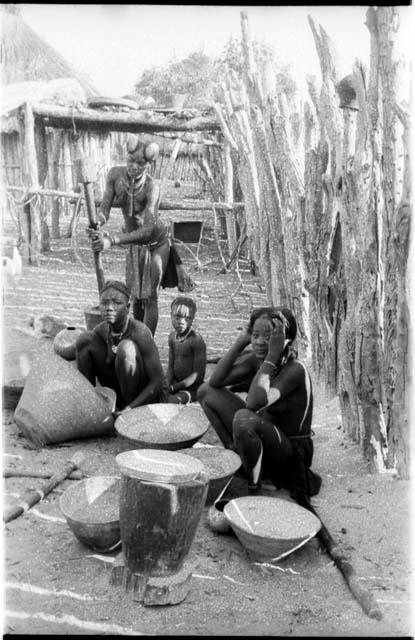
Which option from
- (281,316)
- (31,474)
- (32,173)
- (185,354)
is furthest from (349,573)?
(32,173)

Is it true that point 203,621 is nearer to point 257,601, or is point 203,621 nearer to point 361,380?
point 257,601

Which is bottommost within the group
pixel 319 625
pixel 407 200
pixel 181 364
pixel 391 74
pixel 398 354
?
pixel 319 625

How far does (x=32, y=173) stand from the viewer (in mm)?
10453

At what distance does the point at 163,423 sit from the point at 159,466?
48.4 inches

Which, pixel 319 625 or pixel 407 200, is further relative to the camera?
pixel 407 200

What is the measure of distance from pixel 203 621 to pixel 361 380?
5.78ft

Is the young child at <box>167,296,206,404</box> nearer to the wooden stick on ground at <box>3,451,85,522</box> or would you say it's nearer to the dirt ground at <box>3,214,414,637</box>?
the dirt ground at <box>3,214,414,637</box>

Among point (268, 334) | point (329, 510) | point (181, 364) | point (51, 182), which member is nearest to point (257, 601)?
point (329, 510)

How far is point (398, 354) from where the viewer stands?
138 inches

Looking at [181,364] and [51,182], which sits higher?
[51,182]

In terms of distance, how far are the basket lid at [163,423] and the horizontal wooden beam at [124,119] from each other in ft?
22.5

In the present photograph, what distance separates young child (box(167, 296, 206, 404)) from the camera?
4.68 metres

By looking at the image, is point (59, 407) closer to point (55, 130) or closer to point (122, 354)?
point (122, 354)

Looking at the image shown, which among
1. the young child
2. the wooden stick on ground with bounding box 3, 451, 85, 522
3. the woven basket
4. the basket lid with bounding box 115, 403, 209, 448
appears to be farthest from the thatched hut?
the woven basket
